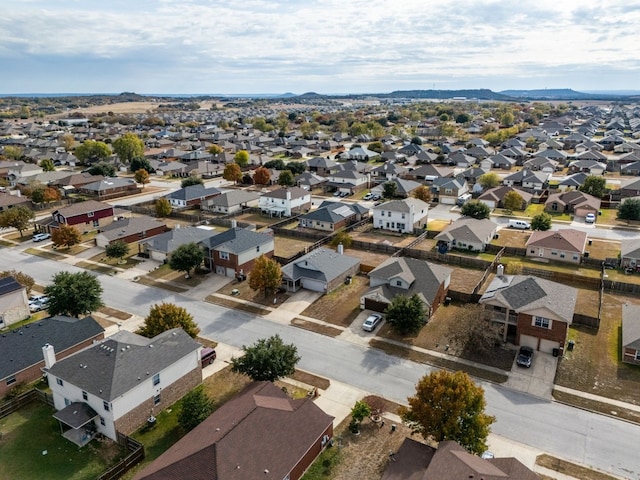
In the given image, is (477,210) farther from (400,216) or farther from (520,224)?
(400,216)

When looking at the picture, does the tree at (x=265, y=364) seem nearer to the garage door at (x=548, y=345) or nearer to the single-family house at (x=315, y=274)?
the single-family house at (x=315, y=274)

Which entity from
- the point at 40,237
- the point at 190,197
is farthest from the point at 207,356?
the point at 190,197

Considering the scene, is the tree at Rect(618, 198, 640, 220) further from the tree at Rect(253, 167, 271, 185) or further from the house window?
the tree at Rect(253, 167, 271, 185)

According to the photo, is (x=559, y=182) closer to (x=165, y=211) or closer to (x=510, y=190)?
(x=510, y=190)

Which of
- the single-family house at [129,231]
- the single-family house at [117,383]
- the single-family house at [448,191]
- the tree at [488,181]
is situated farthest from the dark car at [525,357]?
the tree at [488,181]

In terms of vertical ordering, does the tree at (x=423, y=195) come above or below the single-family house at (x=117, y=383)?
above
